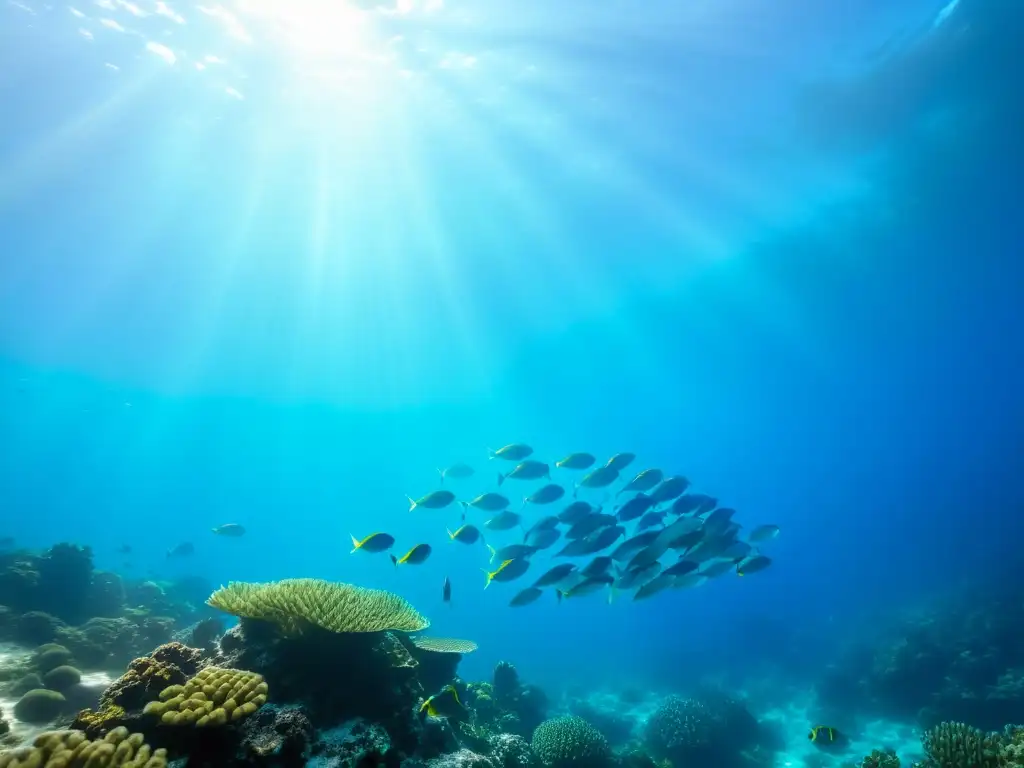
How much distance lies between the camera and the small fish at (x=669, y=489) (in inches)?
424

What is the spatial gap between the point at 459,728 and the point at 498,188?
91.3ft

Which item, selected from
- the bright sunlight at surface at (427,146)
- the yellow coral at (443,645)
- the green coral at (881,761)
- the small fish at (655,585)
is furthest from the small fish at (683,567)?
the bright sunlight at surface at (427,146)

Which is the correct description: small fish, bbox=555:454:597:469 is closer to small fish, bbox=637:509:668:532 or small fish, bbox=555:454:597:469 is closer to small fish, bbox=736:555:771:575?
small fish, bbox=637:509:668:532

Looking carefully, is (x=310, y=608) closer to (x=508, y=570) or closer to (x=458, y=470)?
(x=508, y=570)

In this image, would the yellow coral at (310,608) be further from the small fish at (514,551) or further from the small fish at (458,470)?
the small fish at (458,470)

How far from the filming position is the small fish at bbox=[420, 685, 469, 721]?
5128 millimetres

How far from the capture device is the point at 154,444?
114062 millimetres

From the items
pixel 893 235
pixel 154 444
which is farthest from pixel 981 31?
pixel 154 444

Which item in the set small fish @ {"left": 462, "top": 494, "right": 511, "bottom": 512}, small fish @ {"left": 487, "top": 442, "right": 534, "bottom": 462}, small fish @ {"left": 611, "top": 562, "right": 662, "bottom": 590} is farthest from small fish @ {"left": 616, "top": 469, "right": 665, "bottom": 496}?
small fish @ {"left": 462, "top": 494, "right": 511, "bottom": 512}

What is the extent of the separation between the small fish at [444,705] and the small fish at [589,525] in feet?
14.6

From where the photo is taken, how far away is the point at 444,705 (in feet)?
18.2

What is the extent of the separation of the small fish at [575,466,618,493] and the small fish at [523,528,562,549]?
4.07ft

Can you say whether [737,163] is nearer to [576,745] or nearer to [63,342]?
[576,745]

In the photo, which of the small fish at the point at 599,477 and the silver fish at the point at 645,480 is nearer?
the silver fish at the point at 645,480
